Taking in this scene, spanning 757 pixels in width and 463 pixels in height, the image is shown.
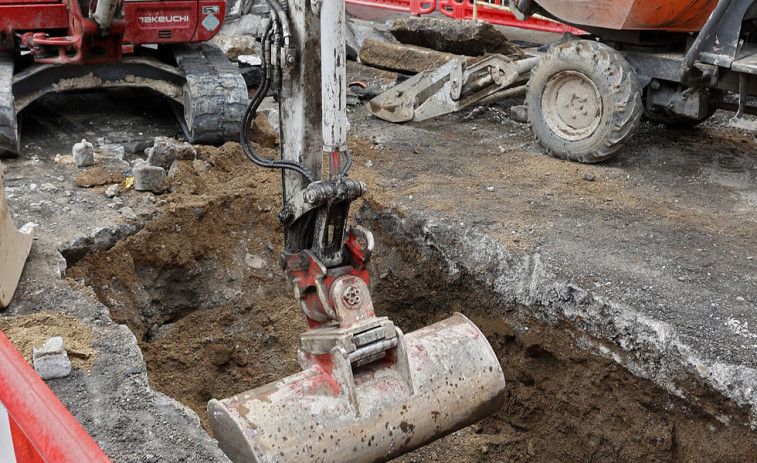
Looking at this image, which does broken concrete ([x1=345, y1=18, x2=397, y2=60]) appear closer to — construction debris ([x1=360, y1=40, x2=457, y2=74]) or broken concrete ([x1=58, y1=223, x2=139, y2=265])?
construction debris ([x1=360, y1=40, x2=457, y2=74])

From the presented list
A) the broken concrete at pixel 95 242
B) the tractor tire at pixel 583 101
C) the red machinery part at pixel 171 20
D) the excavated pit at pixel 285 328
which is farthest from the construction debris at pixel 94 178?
the tractor tire at pixel 583 101

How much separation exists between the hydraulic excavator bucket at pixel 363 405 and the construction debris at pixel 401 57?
5210mm

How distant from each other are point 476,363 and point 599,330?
0.93 meters

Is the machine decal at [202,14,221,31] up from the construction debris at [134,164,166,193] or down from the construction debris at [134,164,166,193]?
up

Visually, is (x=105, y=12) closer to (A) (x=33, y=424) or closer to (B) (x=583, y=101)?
(B) (x=583, y=101)

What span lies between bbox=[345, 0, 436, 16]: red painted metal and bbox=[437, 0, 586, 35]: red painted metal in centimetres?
30

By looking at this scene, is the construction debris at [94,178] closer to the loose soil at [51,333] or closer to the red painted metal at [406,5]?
the loose soil at [51,333]

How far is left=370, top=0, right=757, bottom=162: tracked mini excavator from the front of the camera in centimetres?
518

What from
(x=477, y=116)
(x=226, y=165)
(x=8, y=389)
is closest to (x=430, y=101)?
(x=477, y=116)

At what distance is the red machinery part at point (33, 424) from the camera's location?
4.50 ft

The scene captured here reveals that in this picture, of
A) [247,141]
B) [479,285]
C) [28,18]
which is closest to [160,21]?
[28,18]

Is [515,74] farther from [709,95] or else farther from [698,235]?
[698,235]

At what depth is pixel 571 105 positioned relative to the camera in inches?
237

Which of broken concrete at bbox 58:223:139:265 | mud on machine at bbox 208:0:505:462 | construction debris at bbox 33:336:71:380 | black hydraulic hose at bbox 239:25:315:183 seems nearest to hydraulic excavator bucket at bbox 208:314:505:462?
mud on machine at bbox 208:0:505:462
